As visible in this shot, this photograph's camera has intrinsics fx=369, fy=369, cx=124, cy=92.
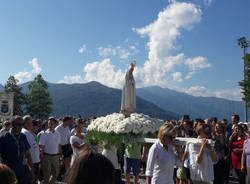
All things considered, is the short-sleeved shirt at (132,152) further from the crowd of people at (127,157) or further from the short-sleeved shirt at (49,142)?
the short-sleeved shirt at (49,142)

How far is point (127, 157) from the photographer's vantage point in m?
8.96

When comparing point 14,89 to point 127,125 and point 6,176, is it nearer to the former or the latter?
point 127,125

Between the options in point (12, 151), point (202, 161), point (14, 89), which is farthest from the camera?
point (14, 89)

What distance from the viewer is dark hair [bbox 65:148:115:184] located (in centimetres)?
203

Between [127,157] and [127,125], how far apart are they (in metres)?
1.72

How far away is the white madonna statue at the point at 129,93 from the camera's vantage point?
9.41 meters

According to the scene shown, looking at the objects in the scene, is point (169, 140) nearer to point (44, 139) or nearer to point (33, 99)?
point (44, 139)

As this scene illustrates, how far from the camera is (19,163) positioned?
23.0ft

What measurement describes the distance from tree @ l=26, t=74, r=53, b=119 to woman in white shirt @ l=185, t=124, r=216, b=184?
193 ft

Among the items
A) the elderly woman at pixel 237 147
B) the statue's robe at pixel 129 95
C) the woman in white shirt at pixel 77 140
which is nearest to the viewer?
the woman in white shirt at pixel 77 140

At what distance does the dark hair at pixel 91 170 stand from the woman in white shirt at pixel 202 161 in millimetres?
4681

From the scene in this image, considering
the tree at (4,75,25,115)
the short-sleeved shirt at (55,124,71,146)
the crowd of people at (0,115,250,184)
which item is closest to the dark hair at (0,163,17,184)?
the crowd of people at (0,115,250,184)

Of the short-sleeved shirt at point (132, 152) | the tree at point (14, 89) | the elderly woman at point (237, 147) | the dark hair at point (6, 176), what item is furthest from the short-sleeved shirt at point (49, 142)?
the tree at point (14, 89)

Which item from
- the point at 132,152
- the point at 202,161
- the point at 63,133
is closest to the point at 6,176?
the point at 202,161
